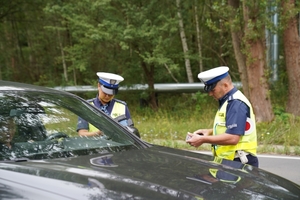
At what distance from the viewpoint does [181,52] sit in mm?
14586

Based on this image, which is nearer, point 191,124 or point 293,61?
point 191,124

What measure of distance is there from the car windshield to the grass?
5075mm

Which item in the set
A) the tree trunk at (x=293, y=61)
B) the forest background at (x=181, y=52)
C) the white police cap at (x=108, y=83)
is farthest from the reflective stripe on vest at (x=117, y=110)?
the tree trunk at (x=293, y=61)

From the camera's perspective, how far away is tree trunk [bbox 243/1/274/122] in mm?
10820

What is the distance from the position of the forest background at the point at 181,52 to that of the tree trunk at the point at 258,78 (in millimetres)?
26

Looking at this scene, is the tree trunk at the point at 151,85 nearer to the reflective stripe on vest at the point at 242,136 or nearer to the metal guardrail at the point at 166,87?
the metal guardrail at the point at 166,87

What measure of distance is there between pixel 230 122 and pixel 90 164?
1305 mm

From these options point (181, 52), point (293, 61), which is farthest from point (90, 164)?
point (181, 52)

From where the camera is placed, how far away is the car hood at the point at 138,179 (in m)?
2.16

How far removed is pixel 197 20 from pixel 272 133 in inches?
354

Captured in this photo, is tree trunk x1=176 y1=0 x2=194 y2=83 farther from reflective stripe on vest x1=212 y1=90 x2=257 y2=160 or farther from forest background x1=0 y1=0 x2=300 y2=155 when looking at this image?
reflective stripe on vest x1=212 y1=90 x2=257 y2=160

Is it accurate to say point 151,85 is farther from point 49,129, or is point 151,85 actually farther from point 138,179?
point 138,179

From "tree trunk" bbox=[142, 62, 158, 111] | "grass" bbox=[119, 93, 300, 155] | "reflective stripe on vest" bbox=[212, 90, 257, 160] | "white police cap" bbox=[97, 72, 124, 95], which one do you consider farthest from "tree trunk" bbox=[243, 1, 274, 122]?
"reflective stripe on vest" bbox=[212, 90, 257, 160]

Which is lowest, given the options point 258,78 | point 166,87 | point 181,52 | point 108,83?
point 166,87
